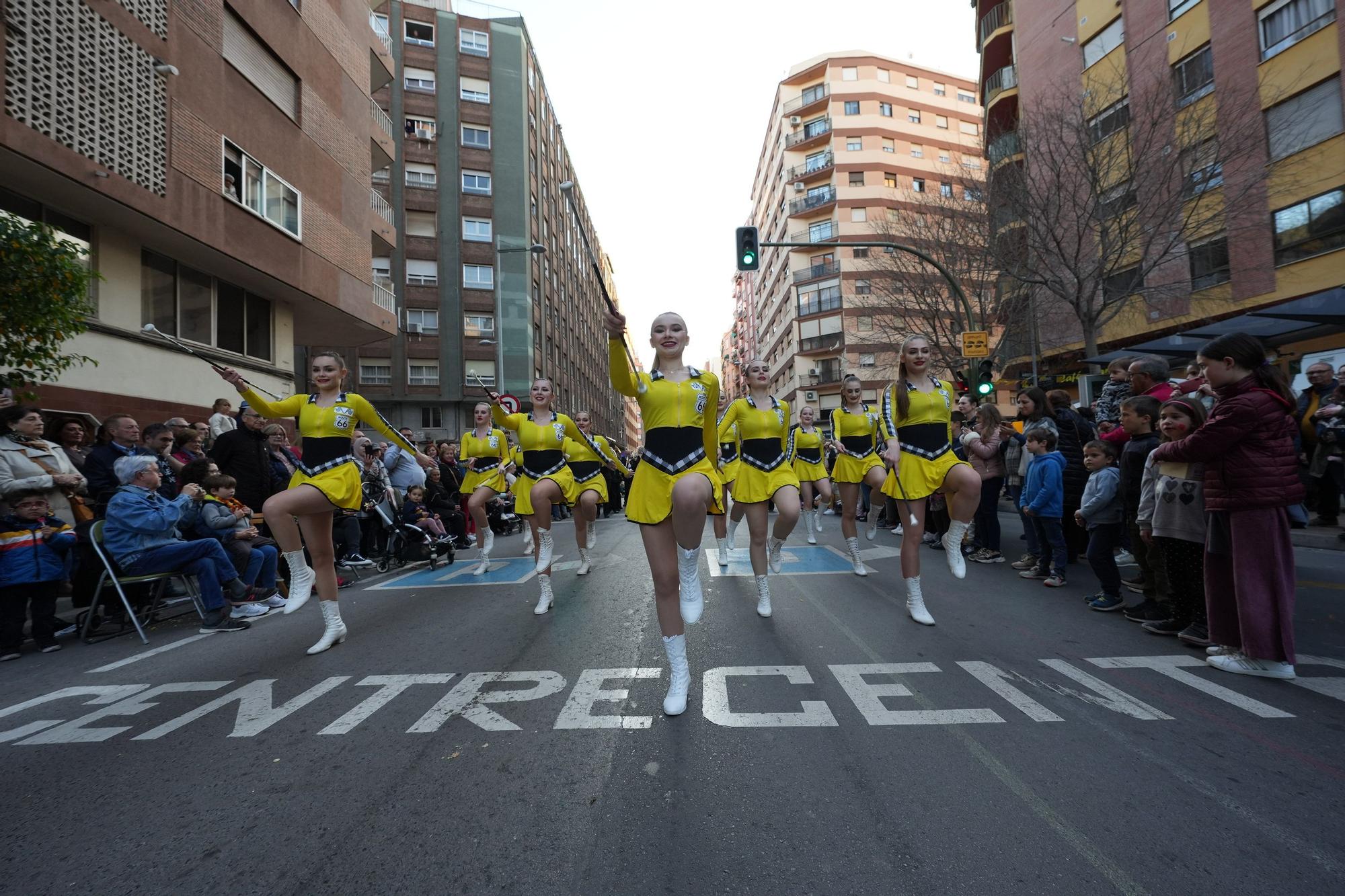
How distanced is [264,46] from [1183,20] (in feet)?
87.8

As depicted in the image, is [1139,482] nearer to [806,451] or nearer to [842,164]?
[806,451]

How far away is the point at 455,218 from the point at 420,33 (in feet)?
37.1

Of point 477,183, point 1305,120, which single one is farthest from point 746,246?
point 477,183

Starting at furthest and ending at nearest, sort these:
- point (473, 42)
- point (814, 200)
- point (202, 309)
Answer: point (814, 200) → point (473, 42) → point (202, 309)

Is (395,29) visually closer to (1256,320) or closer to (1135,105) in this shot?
(1135,105)

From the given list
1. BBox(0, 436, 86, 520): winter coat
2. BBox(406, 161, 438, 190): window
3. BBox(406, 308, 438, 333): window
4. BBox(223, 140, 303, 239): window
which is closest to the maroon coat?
BBox(0, 436, 86, 520): winter coat

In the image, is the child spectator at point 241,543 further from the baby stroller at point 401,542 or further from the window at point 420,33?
the window at point 420,33

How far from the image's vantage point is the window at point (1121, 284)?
1858 centimetres

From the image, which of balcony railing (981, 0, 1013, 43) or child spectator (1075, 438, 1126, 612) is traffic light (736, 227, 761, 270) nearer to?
child spectator (1075, 438, 1126, 612)

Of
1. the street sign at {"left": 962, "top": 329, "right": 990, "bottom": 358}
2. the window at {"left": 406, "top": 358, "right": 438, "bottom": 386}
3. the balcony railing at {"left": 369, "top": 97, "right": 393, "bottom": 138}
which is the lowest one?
the street sign at {"left": 962, "top": 329, "right": 990, "bottom": 358}

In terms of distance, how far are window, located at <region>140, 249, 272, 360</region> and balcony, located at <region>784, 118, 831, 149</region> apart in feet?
161

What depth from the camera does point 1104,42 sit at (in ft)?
80.4

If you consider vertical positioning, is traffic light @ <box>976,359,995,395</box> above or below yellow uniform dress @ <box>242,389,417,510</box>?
above

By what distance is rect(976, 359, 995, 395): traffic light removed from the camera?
563 inches
